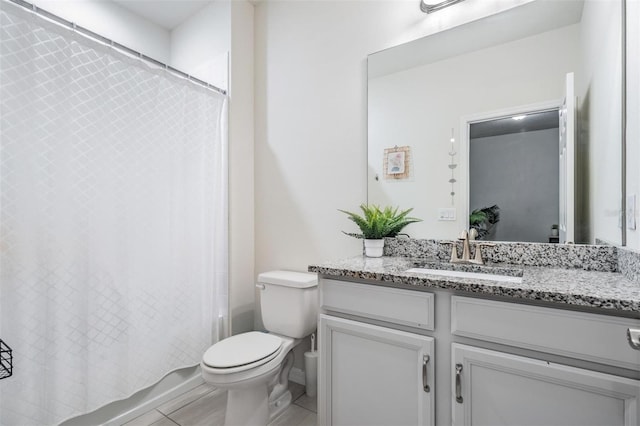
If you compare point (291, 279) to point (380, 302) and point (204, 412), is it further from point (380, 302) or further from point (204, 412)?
point (204, 412)

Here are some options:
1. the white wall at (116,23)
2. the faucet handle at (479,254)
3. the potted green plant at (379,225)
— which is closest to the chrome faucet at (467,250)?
the faucet handle at (479,254)

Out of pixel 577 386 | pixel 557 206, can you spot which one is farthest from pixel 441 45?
pixel 577 386

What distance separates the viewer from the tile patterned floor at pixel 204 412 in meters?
1.71

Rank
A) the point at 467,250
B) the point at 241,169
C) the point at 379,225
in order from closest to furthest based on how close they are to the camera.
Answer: the point at 467,250, the point at 379,225, the point at 241,169

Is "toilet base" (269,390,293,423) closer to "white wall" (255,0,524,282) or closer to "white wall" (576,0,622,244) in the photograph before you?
"white wall" (255,0,524,282)

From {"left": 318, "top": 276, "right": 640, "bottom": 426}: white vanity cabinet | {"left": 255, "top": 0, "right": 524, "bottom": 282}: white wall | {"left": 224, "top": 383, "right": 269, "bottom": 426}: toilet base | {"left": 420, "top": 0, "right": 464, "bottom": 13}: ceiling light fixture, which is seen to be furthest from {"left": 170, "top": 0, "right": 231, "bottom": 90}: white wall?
{"left": 224, "top": 383, "right": 269, "bottom": 426}: toilet base

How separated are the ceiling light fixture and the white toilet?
1.60 metres

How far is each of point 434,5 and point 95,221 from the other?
2013mm

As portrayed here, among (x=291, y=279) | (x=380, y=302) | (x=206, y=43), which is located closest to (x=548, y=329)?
(x=380, y=302)

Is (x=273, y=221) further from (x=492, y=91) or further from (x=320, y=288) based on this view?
(x=492, y=91)

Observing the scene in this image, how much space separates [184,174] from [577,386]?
1996mm

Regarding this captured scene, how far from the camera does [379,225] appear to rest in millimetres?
1688

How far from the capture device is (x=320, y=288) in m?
1.41

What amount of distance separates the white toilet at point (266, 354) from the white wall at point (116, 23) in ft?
6.96
